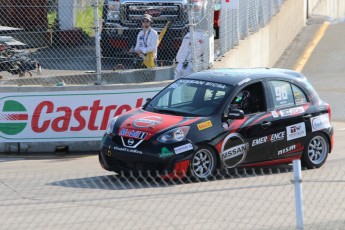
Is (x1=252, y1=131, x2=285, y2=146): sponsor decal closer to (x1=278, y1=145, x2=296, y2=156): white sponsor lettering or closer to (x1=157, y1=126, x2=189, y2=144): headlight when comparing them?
(x1=278, y1=145, x2=296, y2=156): white sponsor lettering

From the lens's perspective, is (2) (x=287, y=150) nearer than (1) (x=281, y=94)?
Yes

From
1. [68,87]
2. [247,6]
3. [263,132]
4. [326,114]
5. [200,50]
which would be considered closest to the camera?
[263,132]

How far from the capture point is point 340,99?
65.1ft

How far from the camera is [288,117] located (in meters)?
12.8

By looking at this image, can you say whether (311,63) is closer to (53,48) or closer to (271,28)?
(271,28)

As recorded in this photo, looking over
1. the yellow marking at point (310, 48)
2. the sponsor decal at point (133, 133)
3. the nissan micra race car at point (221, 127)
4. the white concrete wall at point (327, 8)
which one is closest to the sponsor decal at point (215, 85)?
the nissan micra race car at point (221, 127)

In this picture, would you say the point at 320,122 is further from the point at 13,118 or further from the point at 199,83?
the point at 13,118

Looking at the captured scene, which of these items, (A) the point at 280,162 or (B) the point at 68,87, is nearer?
(A) the point at 280,162

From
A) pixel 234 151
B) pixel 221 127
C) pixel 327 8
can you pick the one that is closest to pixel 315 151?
pixel 234 151

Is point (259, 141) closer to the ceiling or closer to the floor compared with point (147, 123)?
closer to the floor

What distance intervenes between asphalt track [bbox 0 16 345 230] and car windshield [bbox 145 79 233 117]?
101 cm

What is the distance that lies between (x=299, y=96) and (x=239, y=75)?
0.97 metres

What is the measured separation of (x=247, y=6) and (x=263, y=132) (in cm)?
924

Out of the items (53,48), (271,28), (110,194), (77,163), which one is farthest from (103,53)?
(271,28)
